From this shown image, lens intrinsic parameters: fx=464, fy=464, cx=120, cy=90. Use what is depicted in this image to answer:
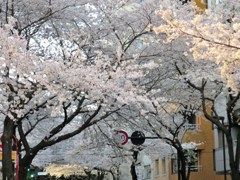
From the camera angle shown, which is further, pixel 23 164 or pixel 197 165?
pixel 197 165

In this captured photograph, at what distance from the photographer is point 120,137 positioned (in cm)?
1947

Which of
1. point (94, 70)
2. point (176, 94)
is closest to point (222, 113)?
point (176, 94)

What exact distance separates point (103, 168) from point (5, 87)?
3063cm

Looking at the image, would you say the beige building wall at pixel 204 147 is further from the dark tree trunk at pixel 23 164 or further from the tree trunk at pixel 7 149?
the tree trunk at pixel 7 149

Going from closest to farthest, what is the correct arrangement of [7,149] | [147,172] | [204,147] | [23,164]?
[7,149] → [23,164] → [204,147] → [147,172]

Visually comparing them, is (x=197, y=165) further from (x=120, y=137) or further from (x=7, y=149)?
(x=7, y=149)

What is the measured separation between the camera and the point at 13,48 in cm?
1134

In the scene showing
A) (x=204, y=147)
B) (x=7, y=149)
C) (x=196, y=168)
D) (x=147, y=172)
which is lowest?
(x=147, y=172)

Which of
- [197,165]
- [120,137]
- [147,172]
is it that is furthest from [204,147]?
[120,137]

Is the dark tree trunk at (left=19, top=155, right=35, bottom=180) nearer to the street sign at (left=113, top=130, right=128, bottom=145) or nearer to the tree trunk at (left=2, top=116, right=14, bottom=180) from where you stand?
the tree trunk at (left=2, top=116, right=14, bottom=180)

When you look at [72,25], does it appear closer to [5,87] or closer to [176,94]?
[5,87]

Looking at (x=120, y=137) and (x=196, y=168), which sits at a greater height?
(x=120, y=137)

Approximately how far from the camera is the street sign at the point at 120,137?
62.8 feet

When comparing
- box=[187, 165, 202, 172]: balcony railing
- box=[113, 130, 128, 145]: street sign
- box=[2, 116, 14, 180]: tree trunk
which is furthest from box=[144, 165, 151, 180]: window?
box=[2, 116, 14, 180]: tree trunk
